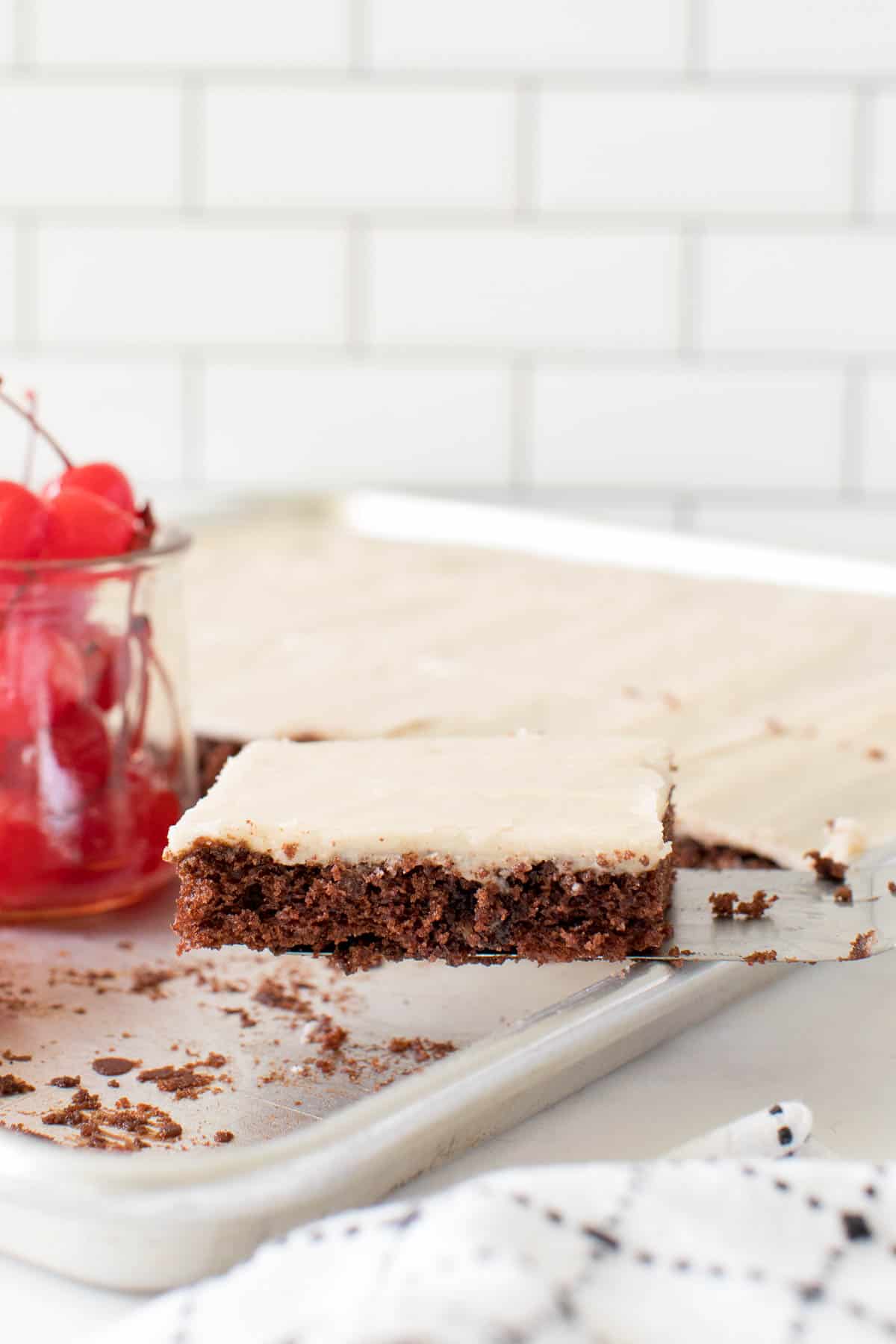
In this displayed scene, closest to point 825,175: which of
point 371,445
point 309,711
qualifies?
point 371,445

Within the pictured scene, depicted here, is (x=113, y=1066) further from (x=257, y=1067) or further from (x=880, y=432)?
(x=880, y=432)

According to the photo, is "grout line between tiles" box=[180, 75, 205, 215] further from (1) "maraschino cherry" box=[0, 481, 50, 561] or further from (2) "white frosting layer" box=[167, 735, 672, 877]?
(2) "white frosting layer" box=[167, 735, 672, 877]

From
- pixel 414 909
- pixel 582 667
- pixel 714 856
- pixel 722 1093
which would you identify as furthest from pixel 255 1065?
pixel 582 667

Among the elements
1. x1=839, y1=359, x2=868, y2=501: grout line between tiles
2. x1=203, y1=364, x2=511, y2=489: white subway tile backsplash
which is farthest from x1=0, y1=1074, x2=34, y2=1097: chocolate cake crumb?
x1=839, y1=359, x2=868, y2=501: grout line between tiles

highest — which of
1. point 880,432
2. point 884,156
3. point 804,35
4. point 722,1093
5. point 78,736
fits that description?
point 804,35

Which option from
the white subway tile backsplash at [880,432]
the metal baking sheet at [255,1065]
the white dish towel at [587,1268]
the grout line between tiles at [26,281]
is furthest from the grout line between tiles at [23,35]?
the white dish towel at [587,1268]

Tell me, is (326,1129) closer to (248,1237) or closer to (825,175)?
(248,1237)

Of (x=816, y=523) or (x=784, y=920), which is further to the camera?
(x=816, y=523)
